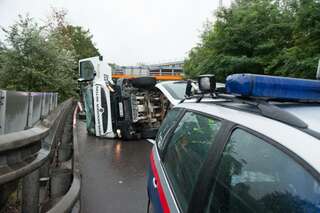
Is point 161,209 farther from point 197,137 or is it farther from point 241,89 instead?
point 241,89

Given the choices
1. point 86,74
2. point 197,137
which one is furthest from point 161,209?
point 86,74

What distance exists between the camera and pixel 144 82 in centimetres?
959

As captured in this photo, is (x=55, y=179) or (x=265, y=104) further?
(x=55, y=179)

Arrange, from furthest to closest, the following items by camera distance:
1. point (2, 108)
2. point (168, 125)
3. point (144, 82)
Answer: point (144, 82) < point (2, 108) < point (168, 125)

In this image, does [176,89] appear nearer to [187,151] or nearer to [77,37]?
[187,151]

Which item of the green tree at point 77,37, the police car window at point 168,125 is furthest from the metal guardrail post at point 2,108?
the green tree at point 77,37

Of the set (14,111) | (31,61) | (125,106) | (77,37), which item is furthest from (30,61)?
(77,37)

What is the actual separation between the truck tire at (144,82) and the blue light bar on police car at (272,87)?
25.5 ft

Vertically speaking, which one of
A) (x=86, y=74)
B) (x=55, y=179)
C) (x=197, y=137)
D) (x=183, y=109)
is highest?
(x=86, y=74)

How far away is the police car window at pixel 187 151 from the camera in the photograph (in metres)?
1.84

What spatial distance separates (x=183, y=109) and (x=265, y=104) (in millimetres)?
1195

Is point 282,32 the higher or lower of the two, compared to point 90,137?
higher

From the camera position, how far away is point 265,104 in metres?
1.57

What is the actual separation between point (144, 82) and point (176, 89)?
2.15 meters
